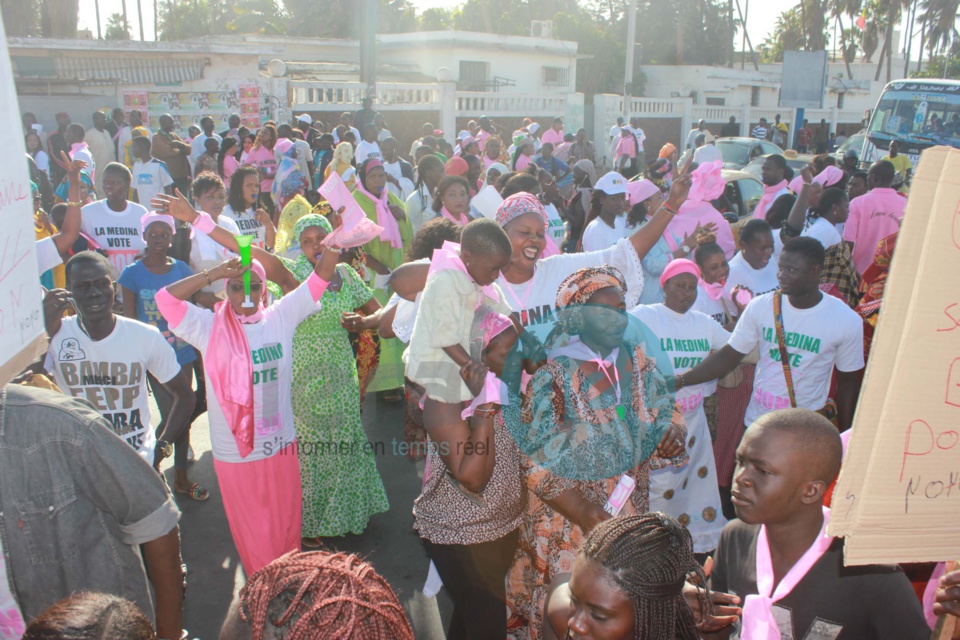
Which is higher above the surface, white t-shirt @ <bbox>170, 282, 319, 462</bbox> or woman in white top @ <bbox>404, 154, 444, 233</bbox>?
woman in white top @ <bbox>404, 154, 444, 233</bbox>

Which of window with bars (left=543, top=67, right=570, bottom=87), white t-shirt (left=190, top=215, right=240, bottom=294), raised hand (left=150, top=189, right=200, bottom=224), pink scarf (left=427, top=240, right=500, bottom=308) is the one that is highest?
window with bars (left=543, top=67, right=570, bottom=87)

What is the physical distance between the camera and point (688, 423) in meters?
4.30

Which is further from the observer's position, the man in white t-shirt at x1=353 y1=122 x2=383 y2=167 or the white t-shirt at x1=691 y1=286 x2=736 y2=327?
the man in white t-shirt at x1=353 y1=122 x2=383 y2=167

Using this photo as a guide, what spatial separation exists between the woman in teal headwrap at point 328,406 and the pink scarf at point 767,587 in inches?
114

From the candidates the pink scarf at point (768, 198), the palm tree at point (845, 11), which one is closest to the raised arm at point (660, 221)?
the pink scarf at point (768, 198)

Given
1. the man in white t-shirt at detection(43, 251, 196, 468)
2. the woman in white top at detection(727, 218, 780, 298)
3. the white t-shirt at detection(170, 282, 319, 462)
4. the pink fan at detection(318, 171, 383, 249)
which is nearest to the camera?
the man in white t-shirt at detection(43, 251, 196, 468)

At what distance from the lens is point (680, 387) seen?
4133 millimetres

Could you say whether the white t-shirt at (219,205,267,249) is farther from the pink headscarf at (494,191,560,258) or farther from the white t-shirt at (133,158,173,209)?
the white t-shirt at (133,158,173,209)

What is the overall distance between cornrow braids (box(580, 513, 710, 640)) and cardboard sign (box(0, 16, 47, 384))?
56.7 inches

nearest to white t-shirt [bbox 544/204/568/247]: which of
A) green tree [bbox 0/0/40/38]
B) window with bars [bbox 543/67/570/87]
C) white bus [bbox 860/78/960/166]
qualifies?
white bus [bbox 860/78/960/166]

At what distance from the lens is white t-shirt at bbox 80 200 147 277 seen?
20.5 feet

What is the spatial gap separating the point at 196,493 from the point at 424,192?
150 inches

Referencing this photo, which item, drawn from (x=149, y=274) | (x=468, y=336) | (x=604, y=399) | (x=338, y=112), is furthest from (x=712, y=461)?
(x=338, y=112)

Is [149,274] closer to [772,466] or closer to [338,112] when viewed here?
[772,466]
